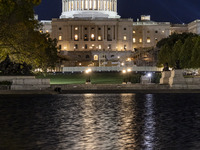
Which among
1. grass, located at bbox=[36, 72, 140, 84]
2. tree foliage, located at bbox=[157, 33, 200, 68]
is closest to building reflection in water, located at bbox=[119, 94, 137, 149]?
grass, located at bbox=[36, 72, 140, 84]

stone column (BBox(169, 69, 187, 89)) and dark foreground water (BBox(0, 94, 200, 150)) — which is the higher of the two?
stone column (BBox(169, 69, 187, 89))

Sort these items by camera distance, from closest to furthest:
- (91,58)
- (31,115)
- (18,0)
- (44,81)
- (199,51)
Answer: (31,115)
(44,81)
(18,0)
(199,51)
(91,58)

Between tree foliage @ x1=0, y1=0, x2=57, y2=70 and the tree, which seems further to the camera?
the tree

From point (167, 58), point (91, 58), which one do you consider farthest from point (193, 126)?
point (91, 58)

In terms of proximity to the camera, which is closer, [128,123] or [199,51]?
[128,123]

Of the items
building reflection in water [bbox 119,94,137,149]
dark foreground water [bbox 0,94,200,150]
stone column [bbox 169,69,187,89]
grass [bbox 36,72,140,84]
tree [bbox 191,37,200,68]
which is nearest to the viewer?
dark foreground water [bbox 0,94,200,150]

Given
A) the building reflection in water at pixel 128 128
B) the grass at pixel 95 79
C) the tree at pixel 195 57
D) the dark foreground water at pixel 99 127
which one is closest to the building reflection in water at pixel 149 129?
the dark foreground water at pixel 99 127

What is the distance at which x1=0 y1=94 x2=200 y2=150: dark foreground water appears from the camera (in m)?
19.8

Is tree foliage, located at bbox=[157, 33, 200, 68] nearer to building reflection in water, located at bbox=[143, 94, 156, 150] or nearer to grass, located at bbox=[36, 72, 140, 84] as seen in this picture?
grass, located at bbox=[36, 72, 140, 84]

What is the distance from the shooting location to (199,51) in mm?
83875

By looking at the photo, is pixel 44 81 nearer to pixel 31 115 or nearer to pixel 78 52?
pixel 31 115

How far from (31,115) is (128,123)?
614 centimetres

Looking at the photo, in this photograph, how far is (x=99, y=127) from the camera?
79.0 ft

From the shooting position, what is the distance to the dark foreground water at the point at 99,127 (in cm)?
1980
